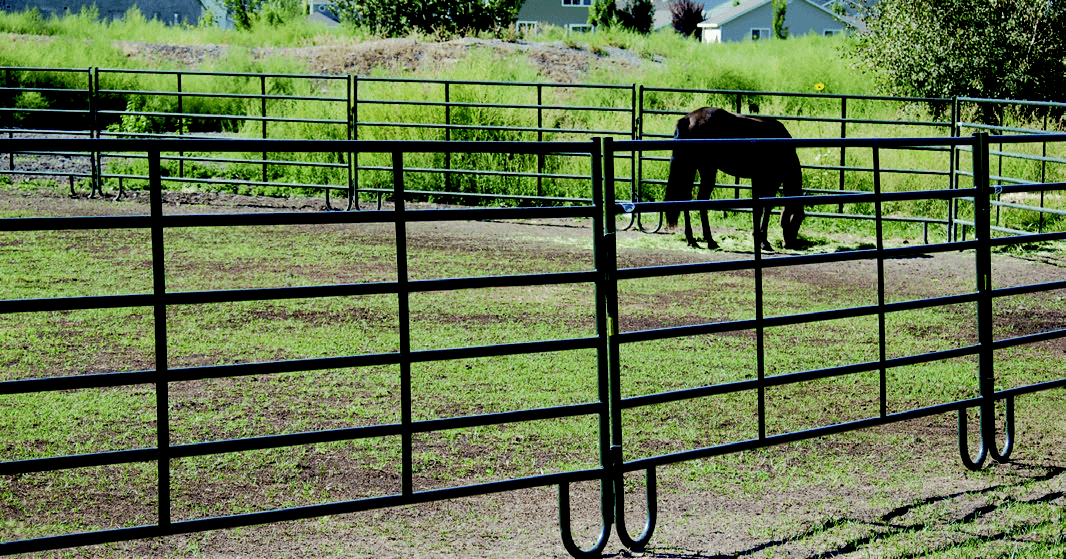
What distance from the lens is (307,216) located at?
3918 millimetres

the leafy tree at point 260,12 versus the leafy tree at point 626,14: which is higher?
the leafy tree at point 626,14

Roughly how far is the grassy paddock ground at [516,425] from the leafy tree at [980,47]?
36.4 feet

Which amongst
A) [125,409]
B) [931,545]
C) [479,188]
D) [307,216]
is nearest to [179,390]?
[125,409]

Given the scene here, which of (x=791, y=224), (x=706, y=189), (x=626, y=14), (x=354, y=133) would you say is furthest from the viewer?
(x=626, y=14)

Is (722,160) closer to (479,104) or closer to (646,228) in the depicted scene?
(646,228)

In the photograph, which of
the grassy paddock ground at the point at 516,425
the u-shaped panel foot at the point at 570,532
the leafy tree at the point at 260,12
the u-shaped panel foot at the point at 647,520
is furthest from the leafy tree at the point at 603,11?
the u-shaped panel foot at the point at 570,532

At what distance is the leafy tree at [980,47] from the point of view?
19938 mm

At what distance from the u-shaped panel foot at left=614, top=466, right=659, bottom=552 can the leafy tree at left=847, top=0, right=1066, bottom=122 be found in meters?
17.5

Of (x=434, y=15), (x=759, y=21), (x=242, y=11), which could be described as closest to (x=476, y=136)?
(x=434, y=15)

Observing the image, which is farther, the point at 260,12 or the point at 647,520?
the point at 260,12

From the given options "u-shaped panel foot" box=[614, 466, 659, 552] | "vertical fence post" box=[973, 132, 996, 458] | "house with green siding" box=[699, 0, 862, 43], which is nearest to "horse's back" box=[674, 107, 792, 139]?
"vertical fence post" box=[973, 132, 996, 458]

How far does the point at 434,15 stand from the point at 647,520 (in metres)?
34.8

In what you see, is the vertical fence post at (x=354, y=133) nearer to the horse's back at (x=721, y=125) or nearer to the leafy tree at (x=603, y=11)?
the horse's back at (x=721, y=125)

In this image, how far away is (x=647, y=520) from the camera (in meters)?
4.17
